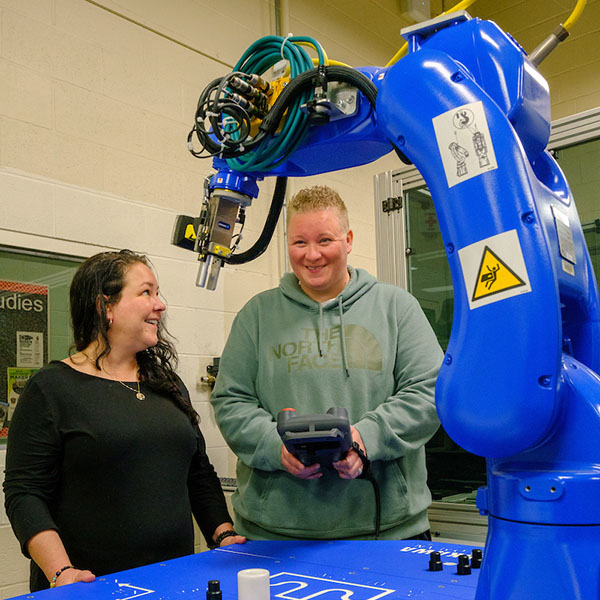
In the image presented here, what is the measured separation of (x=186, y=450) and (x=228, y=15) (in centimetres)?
247

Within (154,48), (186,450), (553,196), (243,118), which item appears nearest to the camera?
(553,196)

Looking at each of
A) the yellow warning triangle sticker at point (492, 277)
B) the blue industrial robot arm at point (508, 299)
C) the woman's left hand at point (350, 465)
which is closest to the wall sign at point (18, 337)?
the woman's left hand at point (350, 465)

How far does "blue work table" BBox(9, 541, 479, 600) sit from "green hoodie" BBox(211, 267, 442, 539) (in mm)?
138

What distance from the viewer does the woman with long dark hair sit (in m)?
1.55

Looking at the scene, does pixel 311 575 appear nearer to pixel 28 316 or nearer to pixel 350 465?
pixel 350 465

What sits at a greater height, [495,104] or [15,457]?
[495,104]

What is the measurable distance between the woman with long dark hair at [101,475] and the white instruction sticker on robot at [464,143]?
1051mm

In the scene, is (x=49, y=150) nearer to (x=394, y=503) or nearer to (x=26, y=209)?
(x=26, y=209)

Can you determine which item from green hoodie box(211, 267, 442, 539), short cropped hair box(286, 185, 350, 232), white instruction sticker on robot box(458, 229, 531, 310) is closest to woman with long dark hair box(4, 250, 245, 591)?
green hoodie box(211, 267, 442, 539)

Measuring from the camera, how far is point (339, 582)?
110 centimetres

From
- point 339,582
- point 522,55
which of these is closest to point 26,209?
point 339,582

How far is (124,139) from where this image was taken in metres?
2.85

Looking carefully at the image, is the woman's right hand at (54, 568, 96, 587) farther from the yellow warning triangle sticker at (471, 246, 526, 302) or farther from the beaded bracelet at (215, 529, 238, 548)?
the yellow warning triangle sticker at (471, 246, 526, 302)

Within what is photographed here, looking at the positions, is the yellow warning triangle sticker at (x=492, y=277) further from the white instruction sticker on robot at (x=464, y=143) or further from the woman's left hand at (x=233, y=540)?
the woman's left hand at (x=233, y=540)
